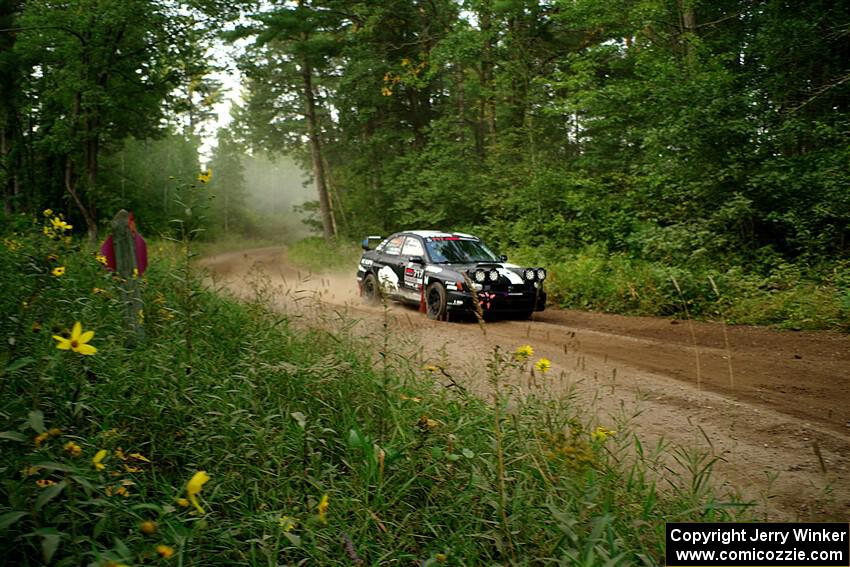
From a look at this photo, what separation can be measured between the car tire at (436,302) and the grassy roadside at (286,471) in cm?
546

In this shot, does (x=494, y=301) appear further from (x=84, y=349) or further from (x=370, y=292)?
(x=84, y=349)

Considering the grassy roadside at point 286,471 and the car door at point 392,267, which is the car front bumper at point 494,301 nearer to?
the car door at point 392,267

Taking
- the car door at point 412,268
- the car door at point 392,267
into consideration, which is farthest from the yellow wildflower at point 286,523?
the car door at point 392,267

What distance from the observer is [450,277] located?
32.3 feet

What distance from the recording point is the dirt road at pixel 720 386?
358 cm

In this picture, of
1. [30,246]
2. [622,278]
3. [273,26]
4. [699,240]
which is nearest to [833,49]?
[699,240]

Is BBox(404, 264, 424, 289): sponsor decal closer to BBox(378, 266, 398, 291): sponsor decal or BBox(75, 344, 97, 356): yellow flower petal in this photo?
BBox(378, 266, 398, 291): sponsor decal

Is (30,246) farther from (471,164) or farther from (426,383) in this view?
(471,164)

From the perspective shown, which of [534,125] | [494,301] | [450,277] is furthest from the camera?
[534,125]

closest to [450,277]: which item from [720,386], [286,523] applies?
[720,386]

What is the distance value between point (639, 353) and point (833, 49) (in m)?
11.1

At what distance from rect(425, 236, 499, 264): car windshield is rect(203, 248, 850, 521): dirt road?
1.65 m

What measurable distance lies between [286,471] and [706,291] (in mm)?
9476

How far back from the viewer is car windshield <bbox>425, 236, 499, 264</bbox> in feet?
35.2
